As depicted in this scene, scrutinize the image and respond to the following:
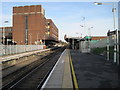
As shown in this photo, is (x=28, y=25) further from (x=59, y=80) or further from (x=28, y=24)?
(x=59, y=80)

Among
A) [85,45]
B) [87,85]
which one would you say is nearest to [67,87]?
[87,85]

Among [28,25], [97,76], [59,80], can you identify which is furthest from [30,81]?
[28,25]

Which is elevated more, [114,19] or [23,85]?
[114,19]

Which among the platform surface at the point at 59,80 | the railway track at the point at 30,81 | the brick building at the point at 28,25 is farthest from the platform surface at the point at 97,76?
the brick building at the point at 28,25

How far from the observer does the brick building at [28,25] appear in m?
78.4

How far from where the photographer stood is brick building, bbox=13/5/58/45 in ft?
257

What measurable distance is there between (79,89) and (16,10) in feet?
271

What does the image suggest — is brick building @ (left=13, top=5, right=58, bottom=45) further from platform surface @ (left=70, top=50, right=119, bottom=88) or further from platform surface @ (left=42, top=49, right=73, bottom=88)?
platform surface @ (left=42, top=49, right=73, bottom=88)

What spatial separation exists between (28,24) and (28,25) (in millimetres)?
578

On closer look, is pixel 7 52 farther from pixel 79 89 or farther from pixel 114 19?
pixel 79 89

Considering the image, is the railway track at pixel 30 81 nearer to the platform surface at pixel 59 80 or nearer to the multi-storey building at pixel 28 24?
the platform surface at pixel 59 80

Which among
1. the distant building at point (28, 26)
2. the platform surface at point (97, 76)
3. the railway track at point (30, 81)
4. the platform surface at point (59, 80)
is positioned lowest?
the railway track at point (30, 81)

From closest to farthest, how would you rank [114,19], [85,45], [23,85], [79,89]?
[79,89] < [23,85] < [114,19] < [85,45]

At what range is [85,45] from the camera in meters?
38.4
